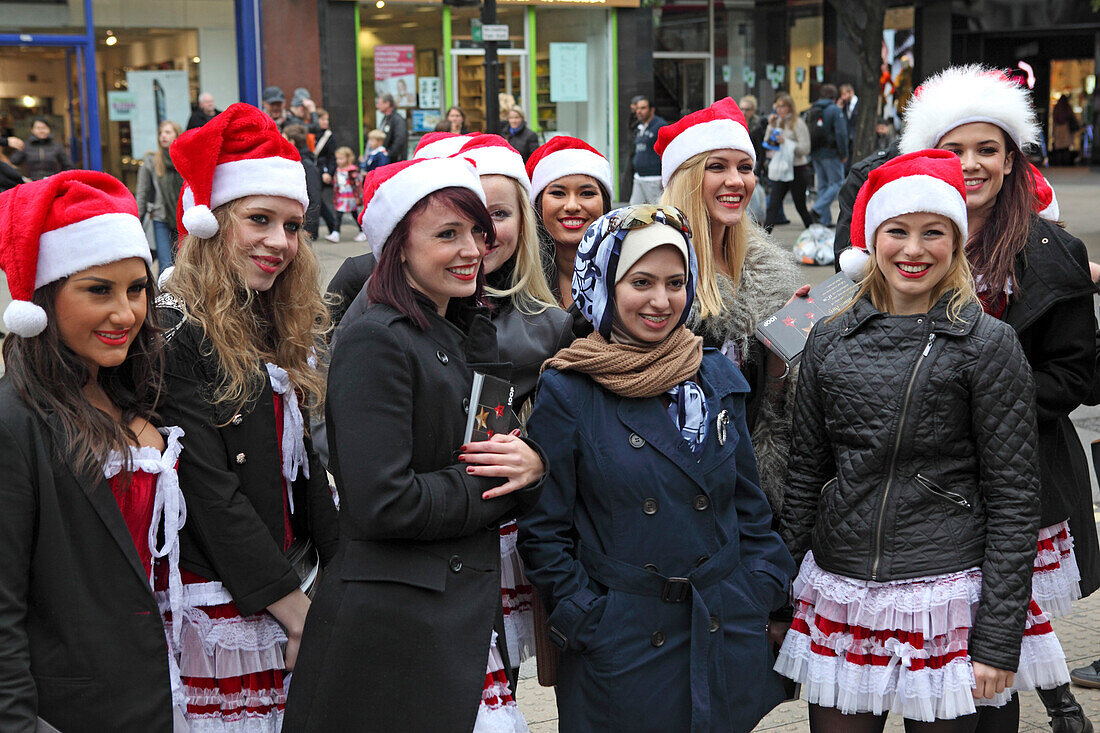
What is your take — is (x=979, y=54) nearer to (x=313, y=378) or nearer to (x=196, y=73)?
(x=196, y=73)

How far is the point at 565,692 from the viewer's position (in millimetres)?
2992

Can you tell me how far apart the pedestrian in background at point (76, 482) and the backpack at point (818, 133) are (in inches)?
585

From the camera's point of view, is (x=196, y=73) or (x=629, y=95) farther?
(x=629, y=95)

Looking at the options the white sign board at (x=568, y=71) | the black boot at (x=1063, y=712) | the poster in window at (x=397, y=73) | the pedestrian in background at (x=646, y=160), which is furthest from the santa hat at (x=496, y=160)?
the white sign board at (x=568, y=71)

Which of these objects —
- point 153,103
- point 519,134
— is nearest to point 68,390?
point 519,134

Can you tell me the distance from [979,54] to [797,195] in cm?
1652

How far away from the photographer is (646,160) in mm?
16938

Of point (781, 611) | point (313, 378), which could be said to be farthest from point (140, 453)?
point (781, 611)

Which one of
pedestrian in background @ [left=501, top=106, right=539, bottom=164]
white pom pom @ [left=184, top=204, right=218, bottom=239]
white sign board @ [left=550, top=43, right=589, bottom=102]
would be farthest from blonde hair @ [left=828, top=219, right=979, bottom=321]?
white sign board @ [left=550, top=43, right=589, bottom=102]

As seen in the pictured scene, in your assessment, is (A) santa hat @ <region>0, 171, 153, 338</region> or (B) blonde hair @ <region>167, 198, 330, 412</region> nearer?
(A) santa hat @ <region>0, 171, 153, 338</region>

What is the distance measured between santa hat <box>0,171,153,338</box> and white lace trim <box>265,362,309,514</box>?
522 millimetres

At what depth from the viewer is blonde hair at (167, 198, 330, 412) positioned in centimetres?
282

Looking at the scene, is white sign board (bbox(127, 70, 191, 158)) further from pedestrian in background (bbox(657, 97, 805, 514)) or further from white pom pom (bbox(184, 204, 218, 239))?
white pom pom (bbox(184, 204, 218, 239))

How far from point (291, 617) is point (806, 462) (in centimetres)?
149
